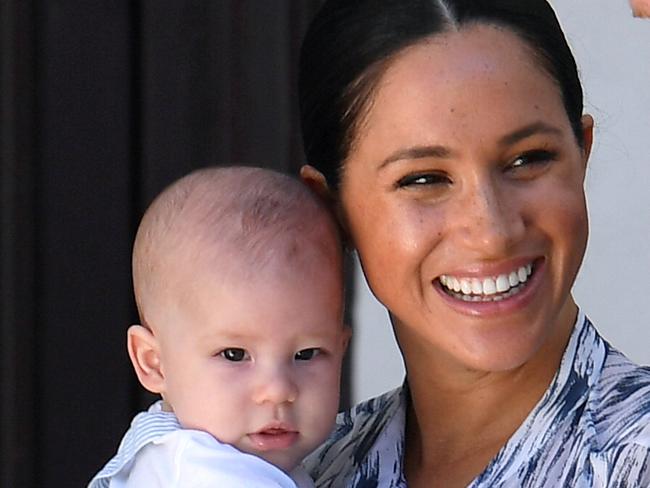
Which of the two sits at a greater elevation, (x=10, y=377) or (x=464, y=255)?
(x=464, y=255)

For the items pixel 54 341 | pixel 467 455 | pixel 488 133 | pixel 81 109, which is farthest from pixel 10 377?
pixel 488 133

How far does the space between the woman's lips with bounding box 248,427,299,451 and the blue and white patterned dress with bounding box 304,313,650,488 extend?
26 cm

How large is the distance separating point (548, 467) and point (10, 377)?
168cm

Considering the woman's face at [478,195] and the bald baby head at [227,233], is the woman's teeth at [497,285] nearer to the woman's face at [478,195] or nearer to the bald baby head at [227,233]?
the woman's face at [478,195]

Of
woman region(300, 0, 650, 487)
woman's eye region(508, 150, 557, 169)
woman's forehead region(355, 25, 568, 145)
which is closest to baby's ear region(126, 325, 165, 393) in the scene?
woman region(300, 0, 650, 487)

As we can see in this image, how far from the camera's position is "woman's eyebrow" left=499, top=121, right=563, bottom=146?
7.37 feet

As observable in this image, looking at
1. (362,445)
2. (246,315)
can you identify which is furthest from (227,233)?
(362,445)

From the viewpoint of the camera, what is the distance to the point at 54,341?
360 centimetres

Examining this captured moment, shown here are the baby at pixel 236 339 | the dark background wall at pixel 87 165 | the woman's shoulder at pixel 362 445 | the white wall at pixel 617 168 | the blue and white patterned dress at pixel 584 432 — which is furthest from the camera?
the white wall at pixel 617 168

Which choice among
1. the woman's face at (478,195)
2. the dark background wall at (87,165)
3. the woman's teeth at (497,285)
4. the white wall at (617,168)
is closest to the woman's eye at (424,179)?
the woman's face at (478,195)

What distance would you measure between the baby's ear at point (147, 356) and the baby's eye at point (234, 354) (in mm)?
125

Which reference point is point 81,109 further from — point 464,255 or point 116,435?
point 464,255

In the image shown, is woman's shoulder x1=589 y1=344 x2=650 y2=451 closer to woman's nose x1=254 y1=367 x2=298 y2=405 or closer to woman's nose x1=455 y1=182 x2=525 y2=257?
woman's nose x1=455 y1=182 x2=525 y2=257

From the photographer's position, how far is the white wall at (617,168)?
3877 mm
